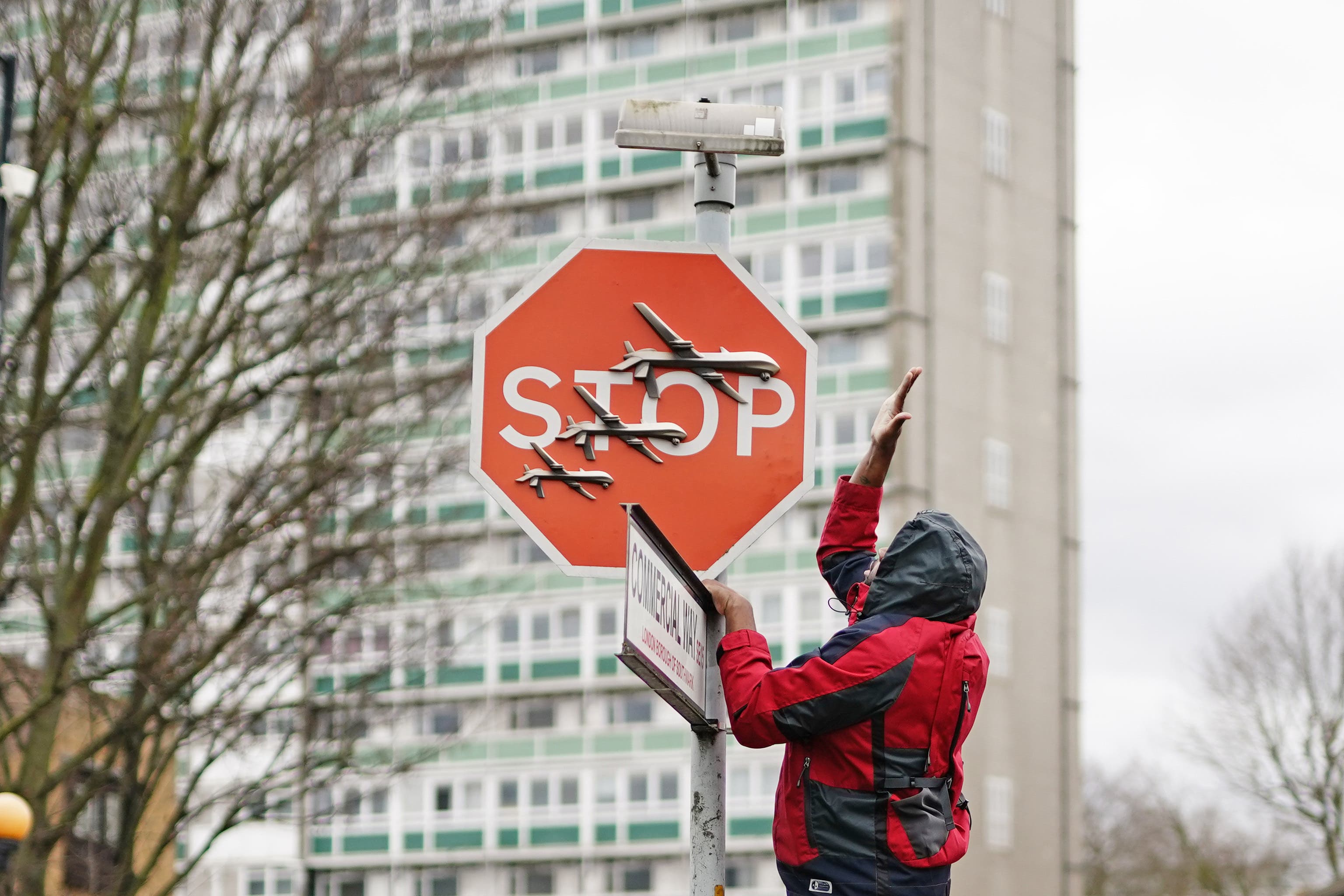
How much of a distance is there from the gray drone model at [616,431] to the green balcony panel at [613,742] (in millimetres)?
54366

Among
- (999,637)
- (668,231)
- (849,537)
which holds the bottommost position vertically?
(849,537)

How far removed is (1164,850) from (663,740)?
2083 centimetres

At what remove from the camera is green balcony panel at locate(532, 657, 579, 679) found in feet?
196

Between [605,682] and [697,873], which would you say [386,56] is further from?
[605,682]

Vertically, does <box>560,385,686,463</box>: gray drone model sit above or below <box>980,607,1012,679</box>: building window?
below

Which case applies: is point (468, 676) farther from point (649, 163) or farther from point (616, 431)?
point (616, 431)

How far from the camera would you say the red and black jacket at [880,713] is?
420cm

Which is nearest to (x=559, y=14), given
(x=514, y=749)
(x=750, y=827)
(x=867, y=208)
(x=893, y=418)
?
(x=867, y=208)

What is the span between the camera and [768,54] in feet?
197

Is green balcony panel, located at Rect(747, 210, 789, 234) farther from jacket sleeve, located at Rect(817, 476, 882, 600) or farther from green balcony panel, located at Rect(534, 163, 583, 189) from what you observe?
jacket sleeve, located at Rect(817, 476, 882, 600)

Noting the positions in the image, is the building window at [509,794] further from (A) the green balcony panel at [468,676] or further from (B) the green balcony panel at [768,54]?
(B) the green balcony panel at [768,54]

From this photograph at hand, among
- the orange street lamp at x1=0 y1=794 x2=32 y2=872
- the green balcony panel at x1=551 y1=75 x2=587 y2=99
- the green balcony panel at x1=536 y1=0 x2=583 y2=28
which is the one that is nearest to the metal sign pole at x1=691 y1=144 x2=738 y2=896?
the orange street lamp at x1=0 y1=794 x2=32 y2=872

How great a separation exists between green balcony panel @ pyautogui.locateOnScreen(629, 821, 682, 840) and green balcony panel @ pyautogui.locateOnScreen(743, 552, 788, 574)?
740cm

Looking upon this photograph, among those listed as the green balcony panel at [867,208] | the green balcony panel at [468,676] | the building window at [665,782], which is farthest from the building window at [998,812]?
the green balcony panel at [867,208]
